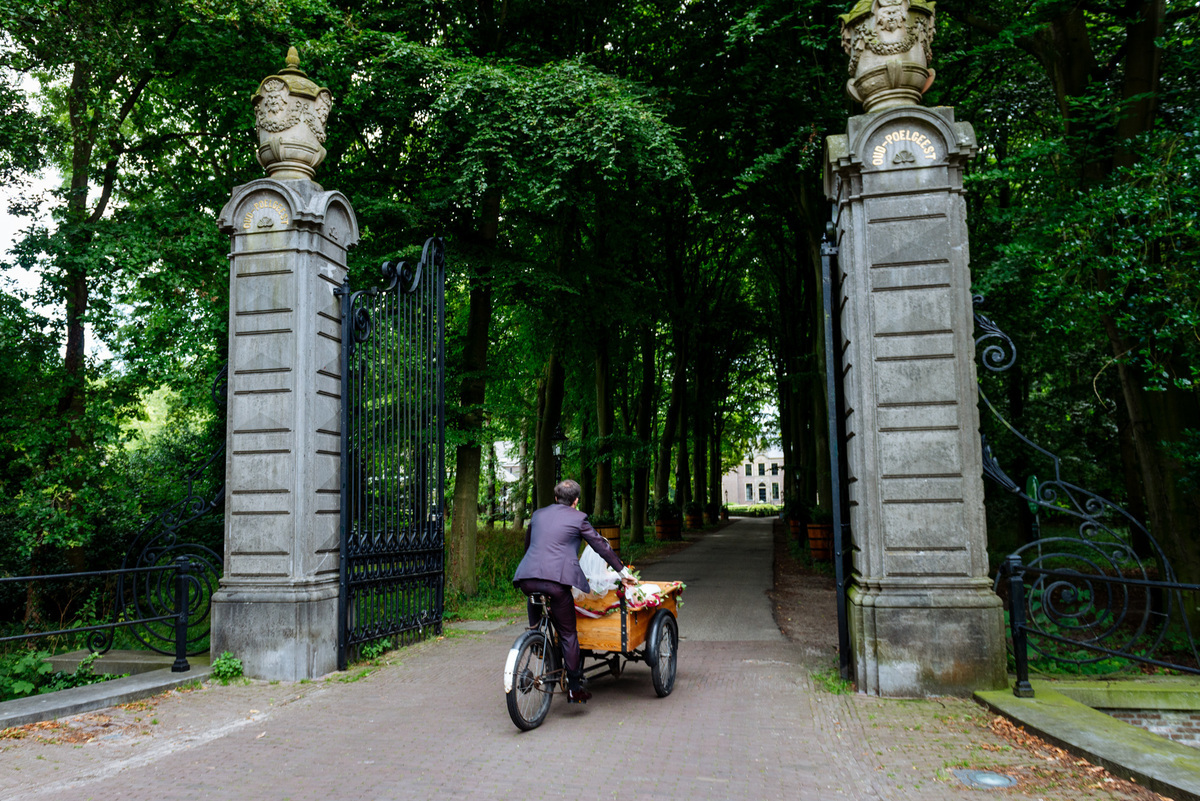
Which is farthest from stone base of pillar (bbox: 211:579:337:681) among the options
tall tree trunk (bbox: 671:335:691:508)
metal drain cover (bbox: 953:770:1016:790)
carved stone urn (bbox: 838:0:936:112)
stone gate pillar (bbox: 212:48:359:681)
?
tall tree trunk (bbox: 671:335:691:508)

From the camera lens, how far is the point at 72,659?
8750 millimetres

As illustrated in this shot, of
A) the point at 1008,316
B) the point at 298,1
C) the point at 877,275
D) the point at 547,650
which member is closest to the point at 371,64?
the point at 298,1

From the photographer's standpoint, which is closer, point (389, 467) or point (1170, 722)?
point (1170, 722)

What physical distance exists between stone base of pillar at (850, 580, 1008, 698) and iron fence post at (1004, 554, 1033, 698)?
25cm

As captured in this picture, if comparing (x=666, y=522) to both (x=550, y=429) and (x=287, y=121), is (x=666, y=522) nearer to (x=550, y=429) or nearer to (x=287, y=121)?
(x=550, y=429)

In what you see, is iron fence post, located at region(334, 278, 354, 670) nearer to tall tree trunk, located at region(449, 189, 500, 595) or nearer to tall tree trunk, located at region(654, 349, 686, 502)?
tall tree trunk, located at region(449, 189, 500, 595)

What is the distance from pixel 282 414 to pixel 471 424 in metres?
5.62

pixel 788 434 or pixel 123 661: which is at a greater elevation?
pixel 788 434

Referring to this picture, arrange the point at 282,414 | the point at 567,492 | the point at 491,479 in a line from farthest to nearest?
1. the point at 491,479
2. the point at 282,414
3. the point at 567,492

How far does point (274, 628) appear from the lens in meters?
7.89

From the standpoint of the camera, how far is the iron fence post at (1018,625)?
640cm

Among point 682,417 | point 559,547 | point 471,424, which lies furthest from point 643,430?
point 559,547

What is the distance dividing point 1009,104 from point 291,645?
49.8ft

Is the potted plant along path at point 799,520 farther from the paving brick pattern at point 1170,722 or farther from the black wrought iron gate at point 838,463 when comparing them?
the paving brick pattern at point 1170,722
